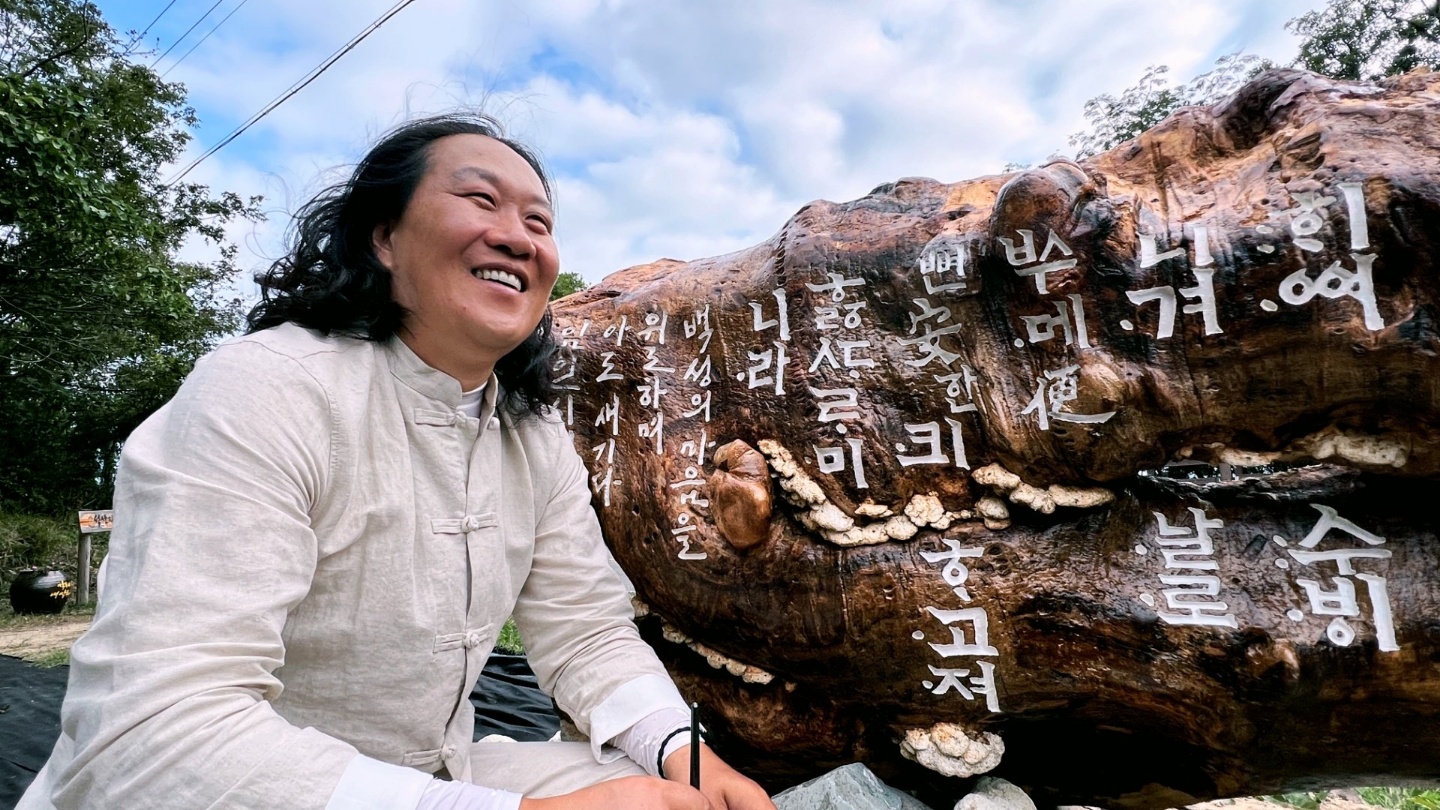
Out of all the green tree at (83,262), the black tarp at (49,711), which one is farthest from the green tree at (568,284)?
the black tarp at (49,711)

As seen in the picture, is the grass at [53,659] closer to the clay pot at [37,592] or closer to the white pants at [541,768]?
the clay pot at [37,592]

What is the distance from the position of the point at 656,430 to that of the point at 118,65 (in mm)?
13994

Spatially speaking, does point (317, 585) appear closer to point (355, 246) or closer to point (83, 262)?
point (355, 246)

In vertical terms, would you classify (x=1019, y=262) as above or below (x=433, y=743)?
above

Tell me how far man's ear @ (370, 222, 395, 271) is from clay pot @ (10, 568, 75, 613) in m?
11.6

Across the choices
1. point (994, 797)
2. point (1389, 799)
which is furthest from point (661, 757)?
point (1389, 799)

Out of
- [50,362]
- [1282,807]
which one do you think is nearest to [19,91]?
[50,362]

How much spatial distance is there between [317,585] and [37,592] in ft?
38.5

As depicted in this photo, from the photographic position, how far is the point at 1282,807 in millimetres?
3641

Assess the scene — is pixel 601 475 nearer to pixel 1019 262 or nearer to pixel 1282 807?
pixel 1019 262

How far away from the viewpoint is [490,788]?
4.82 feet

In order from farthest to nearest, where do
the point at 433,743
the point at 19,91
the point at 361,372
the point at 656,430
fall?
the point at 19,91 → the point at 656,430 → the point at 433,743 → the point at 361,372

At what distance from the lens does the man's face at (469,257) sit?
5.65 ft

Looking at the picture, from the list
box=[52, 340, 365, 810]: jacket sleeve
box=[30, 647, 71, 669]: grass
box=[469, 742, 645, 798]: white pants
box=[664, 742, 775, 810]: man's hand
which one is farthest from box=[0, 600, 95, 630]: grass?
box=[664, 742, 775, 810]: man's hand
